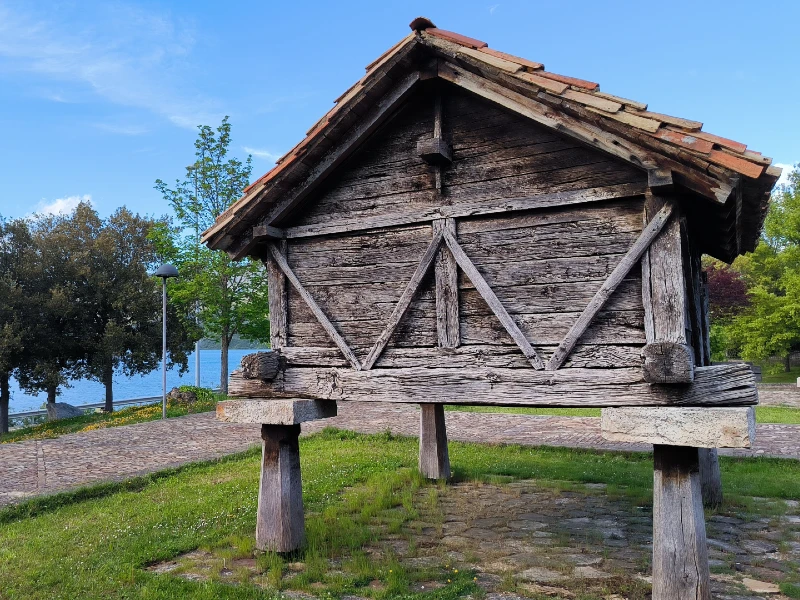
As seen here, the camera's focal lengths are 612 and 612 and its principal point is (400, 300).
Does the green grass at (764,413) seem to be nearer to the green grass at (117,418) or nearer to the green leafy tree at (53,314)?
the green grass at (117,418)

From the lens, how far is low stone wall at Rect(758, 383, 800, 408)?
67.0 ft

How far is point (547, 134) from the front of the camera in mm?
4801

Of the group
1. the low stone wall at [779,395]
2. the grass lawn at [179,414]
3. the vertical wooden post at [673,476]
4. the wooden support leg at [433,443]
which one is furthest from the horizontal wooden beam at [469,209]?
the low stone wall at [779,395]

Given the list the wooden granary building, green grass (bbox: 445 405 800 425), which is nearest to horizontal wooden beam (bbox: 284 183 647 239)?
the wooden granary building

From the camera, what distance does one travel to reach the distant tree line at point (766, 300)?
Answer: 23927 mm

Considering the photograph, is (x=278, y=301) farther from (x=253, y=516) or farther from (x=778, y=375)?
(x=778, y=375)

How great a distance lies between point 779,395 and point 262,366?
22214 mm

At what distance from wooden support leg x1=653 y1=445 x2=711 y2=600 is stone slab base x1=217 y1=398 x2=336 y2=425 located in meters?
2.91

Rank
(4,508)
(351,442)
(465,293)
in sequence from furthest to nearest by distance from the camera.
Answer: (351,442)
(4,508)
(465,293)

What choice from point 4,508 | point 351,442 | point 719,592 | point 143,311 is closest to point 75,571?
point 4,508

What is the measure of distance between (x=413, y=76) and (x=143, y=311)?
81.2 ft

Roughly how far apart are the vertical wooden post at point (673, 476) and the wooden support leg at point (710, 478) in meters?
3.52

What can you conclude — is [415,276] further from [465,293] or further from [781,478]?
[781,478]

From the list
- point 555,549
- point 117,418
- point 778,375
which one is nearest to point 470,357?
point 555,549
